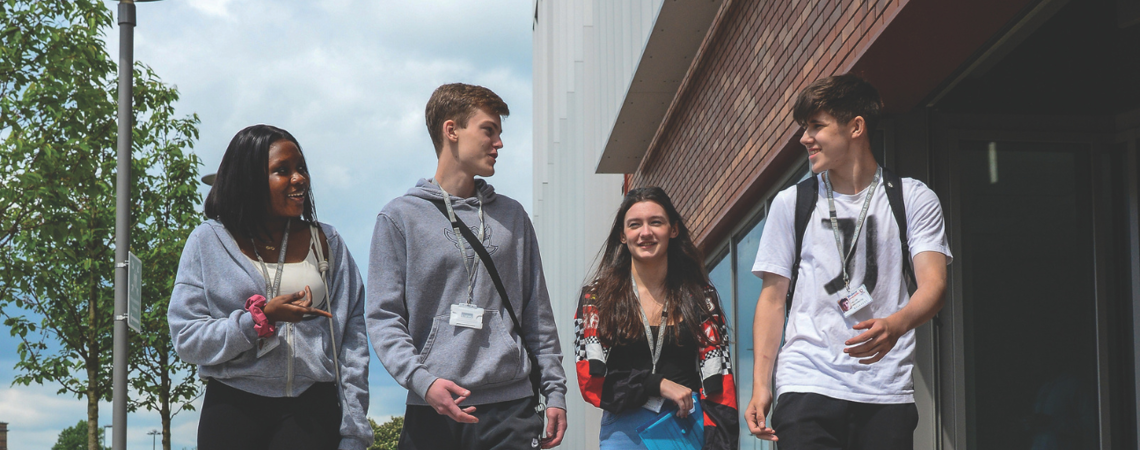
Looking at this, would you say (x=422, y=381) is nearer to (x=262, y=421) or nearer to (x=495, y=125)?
(x=262, y=421)

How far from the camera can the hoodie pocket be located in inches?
151

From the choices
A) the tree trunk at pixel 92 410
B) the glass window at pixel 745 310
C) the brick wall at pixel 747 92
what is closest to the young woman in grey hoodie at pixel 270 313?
the brick wall at pixel 747 92

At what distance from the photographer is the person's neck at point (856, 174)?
3.87m

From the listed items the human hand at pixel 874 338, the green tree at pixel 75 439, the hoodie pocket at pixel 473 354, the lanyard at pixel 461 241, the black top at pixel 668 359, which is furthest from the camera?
the green tree at pixel 75 439

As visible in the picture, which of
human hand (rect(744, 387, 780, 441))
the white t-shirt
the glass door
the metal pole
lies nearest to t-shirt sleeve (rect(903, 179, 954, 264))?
the white t-shirt

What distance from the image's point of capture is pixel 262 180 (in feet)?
12.5

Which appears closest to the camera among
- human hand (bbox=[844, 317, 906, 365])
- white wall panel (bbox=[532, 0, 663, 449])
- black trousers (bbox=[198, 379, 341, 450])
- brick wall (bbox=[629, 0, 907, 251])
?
human hand (bbox=[844, 317, 906, 365])

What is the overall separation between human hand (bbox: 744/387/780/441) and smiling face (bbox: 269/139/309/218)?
1.69 metres

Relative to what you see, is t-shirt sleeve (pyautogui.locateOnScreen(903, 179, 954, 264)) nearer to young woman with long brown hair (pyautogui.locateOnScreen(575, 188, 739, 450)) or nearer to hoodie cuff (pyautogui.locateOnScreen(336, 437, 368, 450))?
young woman with long brown hair (pyautogui.locateOnScreen(575, 188, 739, 450))

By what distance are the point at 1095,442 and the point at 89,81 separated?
36.2 ft

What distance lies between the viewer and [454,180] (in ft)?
13.7

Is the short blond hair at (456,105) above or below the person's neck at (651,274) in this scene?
above

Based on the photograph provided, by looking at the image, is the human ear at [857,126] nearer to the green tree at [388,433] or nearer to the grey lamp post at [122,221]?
the grey lamp post at [122,221]

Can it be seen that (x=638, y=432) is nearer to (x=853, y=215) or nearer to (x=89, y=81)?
(x=853, y=215)
